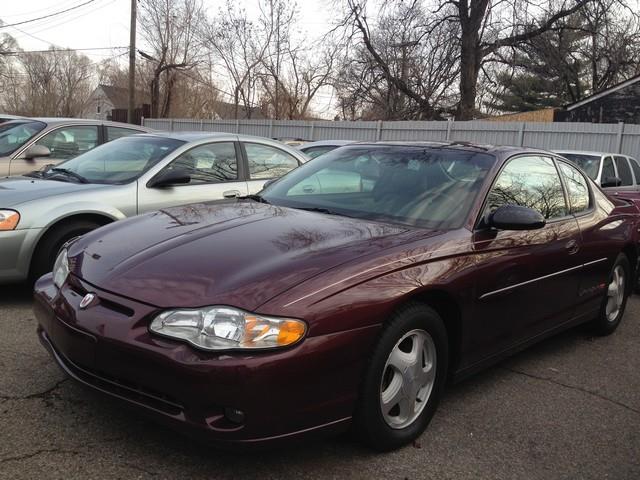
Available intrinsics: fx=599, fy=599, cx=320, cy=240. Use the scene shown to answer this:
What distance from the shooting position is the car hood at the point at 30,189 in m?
4.70

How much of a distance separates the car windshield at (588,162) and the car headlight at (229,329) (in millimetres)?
7777

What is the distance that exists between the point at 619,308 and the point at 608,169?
4862 mm

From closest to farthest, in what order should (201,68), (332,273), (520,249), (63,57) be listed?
(332,273) < (520,249) < (201,68) < (63,57)

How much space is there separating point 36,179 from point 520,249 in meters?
4.21

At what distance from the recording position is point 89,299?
104 inches

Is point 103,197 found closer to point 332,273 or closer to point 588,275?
point 332,273

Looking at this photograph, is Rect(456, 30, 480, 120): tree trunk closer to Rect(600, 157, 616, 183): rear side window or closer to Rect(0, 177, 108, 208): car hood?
Rect(600, 157, 616, 183): rear side window

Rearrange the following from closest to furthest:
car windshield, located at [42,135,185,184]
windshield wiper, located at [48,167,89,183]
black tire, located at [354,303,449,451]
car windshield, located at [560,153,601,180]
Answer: black tire, located at [354,303,449,451] < windshield wiper, located at [48,167,89,183] < car windshield, located at [42,135,185,184] < car windshield, located at [560,153,601,180]

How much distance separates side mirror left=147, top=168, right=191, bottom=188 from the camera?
524 centimetres

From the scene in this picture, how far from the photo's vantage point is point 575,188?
450 cm

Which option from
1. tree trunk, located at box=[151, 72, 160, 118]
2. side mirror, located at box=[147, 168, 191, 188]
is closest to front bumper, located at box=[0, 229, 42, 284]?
side mirror, located at box=[147, 168, 191, 188]

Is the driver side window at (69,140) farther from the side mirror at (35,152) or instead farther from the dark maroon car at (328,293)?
the dark maroon car at (328,293)

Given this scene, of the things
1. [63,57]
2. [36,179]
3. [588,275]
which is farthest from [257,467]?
[63,57]

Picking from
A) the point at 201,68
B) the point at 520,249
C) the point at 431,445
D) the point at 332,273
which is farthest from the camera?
the point at 201,68
